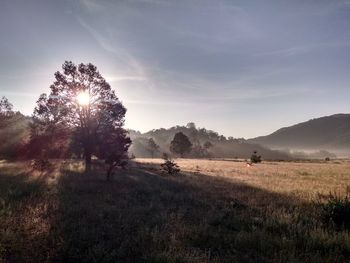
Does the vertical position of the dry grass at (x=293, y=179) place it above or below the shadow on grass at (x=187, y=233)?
above

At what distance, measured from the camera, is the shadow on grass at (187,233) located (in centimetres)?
761

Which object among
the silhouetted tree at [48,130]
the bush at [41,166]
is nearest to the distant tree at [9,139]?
the silhouetted tree at [48,130]

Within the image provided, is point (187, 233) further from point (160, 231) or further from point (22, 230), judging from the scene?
point (22, 230)

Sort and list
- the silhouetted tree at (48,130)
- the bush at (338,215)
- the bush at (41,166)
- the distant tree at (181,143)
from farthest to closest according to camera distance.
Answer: the distant tree at (181,143) < the silhouetted tree at (48,130) < the bush at (41,166) < the bush at (338,215)

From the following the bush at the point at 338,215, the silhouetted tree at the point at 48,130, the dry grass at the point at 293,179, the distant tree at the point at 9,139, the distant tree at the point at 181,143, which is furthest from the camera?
the distant tree at the point at 181,143

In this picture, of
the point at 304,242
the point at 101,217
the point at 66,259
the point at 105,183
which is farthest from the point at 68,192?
the point at 304,242

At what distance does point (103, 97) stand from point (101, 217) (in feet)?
87.1

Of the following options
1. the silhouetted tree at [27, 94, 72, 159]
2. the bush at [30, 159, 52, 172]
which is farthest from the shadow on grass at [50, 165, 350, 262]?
the silhouetted tree at [27, 94, 72, 159]

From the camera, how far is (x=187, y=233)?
9.19 m

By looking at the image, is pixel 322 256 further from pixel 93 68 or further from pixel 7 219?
pixel 93 68

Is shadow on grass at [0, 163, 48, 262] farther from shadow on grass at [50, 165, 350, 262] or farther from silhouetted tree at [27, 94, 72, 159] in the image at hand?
silhouetted tree at [27, 94, 72, 159]

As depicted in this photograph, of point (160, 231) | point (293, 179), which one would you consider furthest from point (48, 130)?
point (160, 231)

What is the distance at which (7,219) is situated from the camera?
10.1 metres

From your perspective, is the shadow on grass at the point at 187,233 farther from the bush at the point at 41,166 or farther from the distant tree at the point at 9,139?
the distant tree at the point at 9,139
